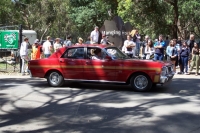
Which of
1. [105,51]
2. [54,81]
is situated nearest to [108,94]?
[105,51]

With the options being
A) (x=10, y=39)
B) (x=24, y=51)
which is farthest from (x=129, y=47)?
(x=10, y=39)

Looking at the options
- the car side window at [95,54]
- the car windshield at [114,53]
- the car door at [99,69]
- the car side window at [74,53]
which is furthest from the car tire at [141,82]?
the car side window at [74,53]

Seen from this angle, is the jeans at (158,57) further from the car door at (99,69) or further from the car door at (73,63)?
the car door at (73,63)

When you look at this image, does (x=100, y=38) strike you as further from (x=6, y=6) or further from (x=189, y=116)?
(x=6, y=6)

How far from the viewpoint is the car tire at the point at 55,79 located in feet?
39.3

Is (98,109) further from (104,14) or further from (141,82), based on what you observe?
(104,14)

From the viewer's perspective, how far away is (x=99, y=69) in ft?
37.0

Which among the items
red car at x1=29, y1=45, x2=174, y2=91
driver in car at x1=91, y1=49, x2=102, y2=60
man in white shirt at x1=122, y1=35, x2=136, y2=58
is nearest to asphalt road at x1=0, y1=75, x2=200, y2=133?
red car at x1=29, y1=45, x2=174, y2=91

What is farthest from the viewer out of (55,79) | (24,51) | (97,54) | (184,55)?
(184,55)

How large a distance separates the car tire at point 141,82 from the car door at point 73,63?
1.85m

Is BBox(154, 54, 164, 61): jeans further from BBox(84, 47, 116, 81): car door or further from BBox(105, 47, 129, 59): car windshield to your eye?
BBox(84, 47, 116, 81): car door

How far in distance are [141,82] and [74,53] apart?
8.49 ft

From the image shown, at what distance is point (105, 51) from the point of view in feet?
37.0

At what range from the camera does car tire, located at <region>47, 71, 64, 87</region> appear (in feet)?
39.3
